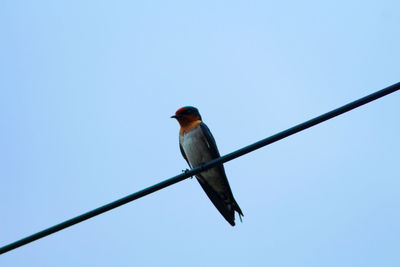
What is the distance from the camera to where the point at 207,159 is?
7.45m

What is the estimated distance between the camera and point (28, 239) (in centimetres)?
380

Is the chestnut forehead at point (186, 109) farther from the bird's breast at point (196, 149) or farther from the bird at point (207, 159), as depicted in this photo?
the bird's breast at point (196, 149)

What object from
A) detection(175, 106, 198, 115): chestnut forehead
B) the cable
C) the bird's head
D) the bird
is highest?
detection(175, 106, 198, 115): chestnut forehead

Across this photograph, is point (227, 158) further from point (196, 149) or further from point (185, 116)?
point (185, 116)

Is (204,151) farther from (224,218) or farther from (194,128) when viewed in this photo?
(224,218)

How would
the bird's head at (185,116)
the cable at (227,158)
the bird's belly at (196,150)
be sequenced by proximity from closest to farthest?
the cable at (227,158), the bird's belly at (196,150), the bird's head at (185,116)

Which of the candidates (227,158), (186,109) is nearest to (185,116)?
(186,109)

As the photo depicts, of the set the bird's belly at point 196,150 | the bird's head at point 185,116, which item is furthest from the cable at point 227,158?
the bird's head at point 185,116

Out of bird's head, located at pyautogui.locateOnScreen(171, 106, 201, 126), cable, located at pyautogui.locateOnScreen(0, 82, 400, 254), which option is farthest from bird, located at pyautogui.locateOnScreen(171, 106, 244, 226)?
cable, located at pyautogui.locateOnScreen(0, 82, 400, 254)

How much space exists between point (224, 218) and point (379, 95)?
4215 mm

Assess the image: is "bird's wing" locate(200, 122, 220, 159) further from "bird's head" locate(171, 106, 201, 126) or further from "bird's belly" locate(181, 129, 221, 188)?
"bird's head" locate(171, 106, 201, 126)

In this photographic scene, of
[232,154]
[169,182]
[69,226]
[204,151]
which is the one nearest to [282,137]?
[232,154]

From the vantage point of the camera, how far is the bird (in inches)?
291

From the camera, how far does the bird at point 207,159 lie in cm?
740
